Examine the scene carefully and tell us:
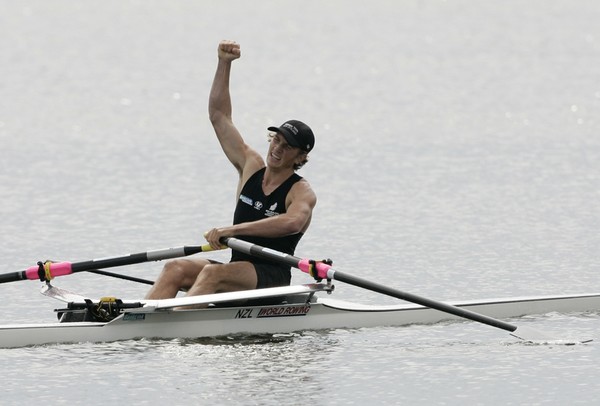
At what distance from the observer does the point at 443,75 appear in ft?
155

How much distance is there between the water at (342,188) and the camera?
46.8 ft

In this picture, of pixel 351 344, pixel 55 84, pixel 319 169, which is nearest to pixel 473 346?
pixel 351 344

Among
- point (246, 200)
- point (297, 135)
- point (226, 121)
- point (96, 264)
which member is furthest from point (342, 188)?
point (96, 264)

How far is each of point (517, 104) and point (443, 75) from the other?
8236 mm

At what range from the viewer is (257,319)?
51.3 ft

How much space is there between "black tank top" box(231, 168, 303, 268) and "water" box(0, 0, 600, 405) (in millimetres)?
881

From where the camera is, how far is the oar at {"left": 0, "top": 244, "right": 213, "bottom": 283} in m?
15.3

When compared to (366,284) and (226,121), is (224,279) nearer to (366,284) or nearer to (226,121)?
(366,284)

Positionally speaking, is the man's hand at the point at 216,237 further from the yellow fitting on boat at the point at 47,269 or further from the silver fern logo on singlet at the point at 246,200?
the yellow fitting on boat at the point at 47,269

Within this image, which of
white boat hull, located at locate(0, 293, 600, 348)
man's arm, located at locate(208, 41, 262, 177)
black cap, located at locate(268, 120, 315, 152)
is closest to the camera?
white boat hull, located at locate(0, 293, 600, 348)

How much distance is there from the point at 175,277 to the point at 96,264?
0.75 meters

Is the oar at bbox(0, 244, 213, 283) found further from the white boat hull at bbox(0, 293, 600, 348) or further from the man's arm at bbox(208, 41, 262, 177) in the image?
the man's arm at bbox(208, 41, 262, 177)

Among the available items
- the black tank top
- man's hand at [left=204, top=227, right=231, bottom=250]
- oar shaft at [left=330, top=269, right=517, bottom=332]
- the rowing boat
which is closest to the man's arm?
the black tank top

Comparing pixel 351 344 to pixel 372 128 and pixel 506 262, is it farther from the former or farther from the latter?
pixel 372 128
